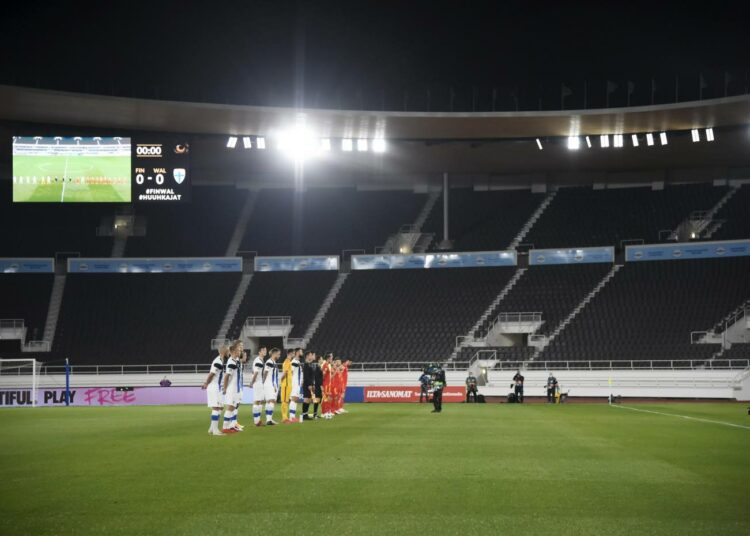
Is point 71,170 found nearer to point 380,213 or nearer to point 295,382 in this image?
point 295,382

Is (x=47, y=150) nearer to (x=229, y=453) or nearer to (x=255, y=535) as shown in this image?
(x=229, y=453)

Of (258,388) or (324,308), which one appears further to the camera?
(324,308)

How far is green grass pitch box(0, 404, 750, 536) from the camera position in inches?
314

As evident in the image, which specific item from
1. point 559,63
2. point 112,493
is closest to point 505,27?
point 559,63

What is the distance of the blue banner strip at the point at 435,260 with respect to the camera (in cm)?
5434

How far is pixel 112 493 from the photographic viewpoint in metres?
9.77

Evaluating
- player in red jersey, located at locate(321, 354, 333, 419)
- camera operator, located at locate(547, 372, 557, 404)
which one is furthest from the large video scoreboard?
camera operator, located at locate(547, 372, 557, 404)

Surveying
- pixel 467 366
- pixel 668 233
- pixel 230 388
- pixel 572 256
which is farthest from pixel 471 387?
pixel 230 388

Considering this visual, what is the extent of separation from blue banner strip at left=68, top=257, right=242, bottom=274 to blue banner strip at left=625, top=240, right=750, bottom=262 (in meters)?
25.1

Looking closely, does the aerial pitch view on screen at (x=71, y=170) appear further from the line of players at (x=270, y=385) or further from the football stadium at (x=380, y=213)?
the line of players at (x=270, y=385)

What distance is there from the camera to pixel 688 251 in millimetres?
50469

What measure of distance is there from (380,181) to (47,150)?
89.4ft

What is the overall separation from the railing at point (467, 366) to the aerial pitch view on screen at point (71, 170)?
11513mm

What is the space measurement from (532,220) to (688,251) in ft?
33.8
